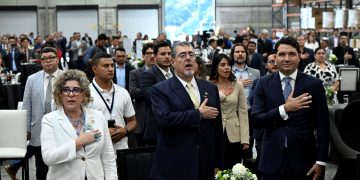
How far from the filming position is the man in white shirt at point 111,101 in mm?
5699

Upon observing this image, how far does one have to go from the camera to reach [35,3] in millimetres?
34438

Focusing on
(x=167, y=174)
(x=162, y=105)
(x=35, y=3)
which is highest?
(x=35, y=3)

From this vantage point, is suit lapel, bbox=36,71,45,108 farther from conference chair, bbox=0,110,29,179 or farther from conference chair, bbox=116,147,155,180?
conference chair, bbox=116,147,155,180

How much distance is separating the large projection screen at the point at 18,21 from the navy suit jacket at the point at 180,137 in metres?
30.9

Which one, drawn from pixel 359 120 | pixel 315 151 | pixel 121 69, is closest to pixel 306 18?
pixel 121 69

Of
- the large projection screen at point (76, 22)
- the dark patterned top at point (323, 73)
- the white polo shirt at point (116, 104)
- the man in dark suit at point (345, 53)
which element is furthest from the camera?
the large projection screen at point (76, 22)

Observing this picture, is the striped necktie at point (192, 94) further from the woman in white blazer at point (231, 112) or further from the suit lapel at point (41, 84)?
the suit lapel at point (41, 84)

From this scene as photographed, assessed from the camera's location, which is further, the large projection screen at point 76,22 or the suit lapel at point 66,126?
the large projection screen at point 76,22

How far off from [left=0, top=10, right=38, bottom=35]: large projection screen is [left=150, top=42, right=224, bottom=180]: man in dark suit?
101ft

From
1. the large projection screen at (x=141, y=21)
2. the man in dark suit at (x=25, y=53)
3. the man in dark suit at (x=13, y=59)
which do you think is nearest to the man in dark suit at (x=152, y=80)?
the man in dark suit at (x=13, y=59)

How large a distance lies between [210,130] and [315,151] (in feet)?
2.41

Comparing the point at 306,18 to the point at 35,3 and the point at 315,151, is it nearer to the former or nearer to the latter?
the point at 35,3

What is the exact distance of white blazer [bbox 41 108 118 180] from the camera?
446 centimetres

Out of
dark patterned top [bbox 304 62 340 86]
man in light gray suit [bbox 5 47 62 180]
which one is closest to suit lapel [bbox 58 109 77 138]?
man in light gray suit [bbox 5 47 62 180]
